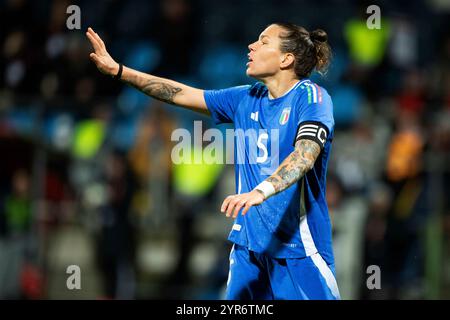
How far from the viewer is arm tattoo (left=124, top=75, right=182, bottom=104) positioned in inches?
284

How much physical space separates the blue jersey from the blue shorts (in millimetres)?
61

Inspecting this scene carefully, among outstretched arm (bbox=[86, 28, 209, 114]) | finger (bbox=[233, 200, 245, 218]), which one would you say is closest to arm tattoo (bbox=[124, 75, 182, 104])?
outstretched arm (bbox=[86, 28, 209, 114])

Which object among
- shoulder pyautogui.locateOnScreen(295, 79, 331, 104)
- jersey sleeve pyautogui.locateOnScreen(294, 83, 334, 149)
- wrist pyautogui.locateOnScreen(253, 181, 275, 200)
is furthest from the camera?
shoulder pyautogui.locateOnScreen(295, 79, 331, 104)

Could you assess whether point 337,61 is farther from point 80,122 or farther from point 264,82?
point 264,82

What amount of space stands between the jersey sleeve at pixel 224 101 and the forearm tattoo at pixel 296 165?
3.45 feet

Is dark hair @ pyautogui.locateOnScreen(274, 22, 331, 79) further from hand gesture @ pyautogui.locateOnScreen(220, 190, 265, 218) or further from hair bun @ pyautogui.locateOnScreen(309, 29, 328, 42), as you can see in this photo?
hand gesture @ pyautogui.locateOnScreen(220, 190, 265, 218)

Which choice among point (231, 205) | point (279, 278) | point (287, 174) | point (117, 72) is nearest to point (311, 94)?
point (287, 174)

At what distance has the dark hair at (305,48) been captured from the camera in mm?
6773

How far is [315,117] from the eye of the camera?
20.4 feet

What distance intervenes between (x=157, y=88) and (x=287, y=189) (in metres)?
1.42

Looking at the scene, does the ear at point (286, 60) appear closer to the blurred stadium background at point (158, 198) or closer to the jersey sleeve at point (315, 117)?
the jersey sleeve at point (315, 117)

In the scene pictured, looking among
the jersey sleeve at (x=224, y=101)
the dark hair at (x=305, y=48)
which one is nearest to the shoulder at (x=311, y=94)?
the dark hair at (x=305, y=48)
